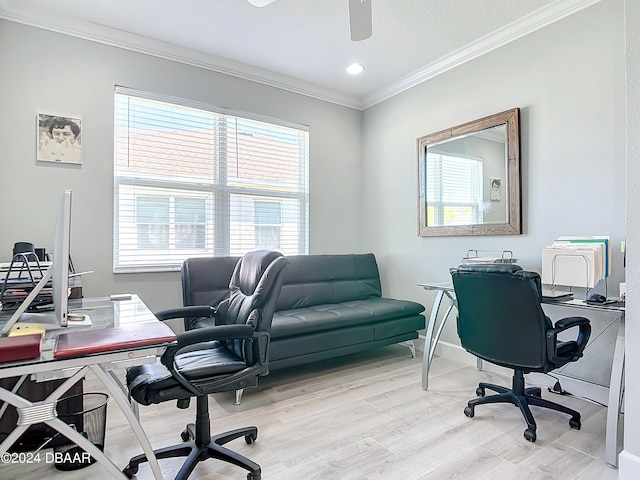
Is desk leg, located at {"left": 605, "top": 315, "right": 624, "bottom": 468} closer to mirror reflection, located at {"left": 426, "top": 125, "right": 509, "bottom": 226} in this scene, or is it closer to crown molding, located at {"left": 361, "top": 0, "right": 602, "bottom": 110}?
mirror reflection, located at {"left": 426, "top": 125, "right": 509, "bottom": 226}

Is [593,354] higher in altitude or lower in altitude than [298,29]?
lower

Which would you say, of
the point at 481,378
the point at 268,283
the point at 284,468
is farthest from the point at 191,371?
the point at 481,378

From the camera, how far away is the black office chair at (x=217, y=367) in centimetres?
153

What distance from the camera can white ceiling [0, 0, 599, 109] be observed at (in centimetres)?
261

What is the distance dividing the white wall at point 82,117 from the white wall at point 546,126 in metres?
1.90

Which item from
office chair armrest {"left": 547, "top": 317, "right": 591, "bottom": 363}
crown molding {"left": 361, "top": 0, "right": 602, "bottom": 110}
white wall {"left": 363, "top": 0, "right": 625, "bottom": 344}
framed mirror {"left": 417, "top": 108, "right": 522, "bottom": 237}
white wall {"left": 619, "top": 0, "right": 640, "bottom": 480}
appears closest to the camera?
white wall {"left": 619, "top": 0, "right": 640, "bottom": 480}

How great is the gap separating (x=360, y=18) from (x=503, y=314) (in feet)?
5.88

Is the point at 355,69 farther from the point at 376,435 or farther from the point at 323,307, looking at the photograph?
the point at 376,435

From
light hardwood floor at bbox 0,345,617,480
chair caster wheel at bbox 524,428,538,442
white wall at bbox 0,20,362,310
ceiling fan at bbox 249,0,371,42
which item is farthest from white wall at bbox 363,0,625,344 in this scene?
white wall at bbox 0,20,362,310

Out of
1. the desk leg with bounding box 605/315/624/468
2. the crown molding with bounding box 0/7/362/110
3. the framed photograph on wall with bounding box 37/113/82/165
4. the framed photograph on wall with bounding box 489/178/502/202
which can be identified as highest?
the crown molding with bounding box 0/7/362/110

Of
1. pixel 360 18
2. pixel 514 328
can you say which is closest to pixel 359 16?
pixel 360 18

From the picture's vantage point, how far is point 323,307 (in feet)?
11.3

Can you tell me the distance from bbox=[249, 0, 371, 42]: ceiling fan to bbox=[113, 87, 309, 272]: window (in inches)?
66.3

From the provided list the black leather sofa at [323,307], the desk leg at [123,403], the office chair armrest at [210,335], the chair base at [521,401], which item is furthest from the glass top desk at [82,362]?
the chair base at [521,401]
